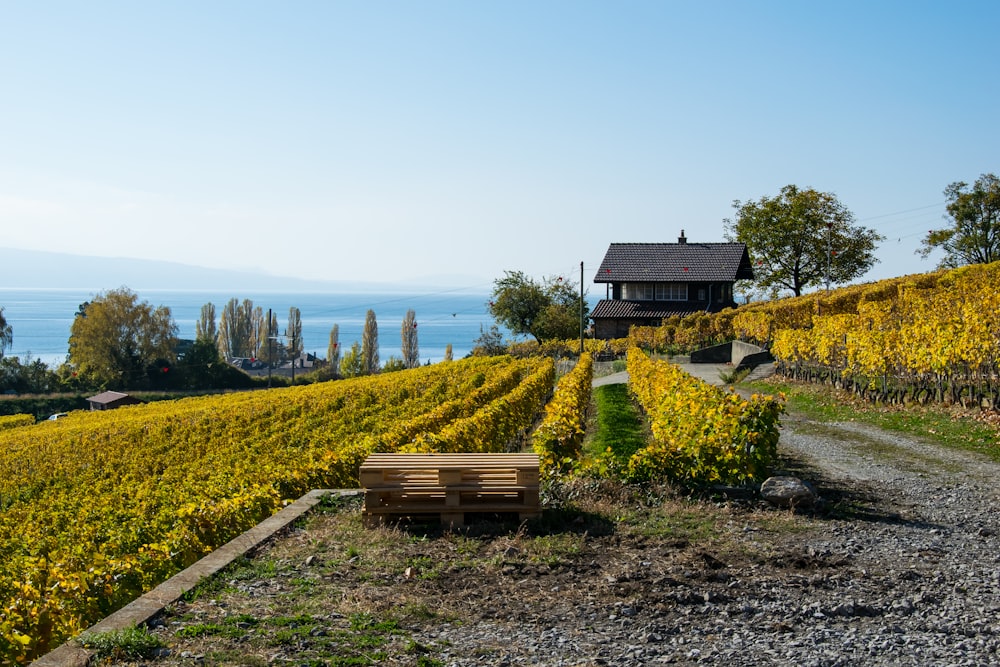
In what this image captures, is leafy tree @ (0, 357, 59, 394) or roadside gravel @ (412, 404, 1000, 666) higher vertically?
roadside gravel @ (412, 404, 1000, 666)

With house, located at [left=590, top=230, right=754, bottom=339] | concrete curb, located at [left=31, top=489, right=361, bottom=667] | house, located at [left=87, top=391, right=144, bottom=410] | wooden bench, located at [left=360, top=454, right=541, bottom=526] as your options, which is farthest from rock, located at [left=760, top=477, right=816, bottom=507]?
house, located at [left=87, top=391, right=144, bottom=410]

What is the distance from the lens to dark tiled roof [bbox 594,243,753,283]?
2379 inches

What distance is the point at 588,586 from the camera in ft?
22.7

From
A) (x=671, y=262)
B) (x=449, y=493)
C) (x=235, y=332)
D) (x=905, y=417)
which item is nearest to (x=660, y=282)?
(x=671, y=262)

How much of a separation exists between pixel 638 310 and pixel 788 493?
50.8 m

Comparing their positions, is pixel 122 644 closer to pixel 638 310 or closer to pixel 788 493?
pixel 788 493

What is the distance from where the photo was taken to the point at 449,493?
8773mm

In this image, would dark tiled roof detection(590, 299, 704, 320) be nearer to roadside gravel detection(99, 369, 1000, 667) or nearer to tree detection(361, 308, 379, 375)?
roadside gravel detection(99, 369, 1000, 667)

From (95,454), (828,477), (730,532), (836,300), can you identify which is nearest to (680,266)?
(836,300)

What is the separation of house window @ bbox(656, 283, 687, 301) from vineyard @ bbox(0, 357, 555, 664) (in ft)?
86.3

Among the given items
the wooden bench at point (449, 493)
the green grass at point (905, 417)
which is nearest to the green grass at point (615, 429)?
the wooden bench at point (449, 493)

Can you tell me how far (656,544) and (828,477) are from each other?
4.85 m

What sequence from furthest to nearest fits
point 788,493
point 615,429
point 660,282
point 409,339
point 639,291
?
1. point 409,339
2. point 639,291
3. point 660,282
4. point 615,429
5. point 788,493

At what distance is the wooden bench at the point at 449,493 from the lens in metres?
8.79
